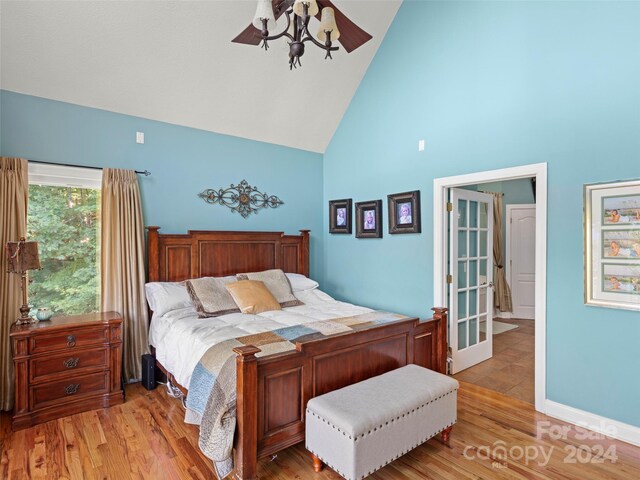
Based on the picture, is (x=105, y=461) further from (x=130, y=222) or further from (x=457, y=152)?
(x=457, y=152)

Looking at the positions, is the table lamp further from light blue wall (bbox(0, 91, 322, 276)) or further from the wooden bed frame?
the wooden bed frame

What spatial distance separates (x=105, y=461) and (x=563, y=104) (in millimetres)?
4189

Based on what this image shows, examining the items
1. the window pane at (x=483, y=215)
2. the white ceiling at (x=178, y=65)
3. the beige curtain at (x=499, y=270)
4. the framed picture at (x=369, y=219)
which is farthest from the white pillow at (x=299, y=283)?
the beige curtain at (x=499, y=270)

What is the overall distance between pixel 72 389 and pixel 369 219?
11.2 ft

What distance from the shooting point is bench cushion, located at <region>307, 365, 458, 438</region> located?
6.35ft

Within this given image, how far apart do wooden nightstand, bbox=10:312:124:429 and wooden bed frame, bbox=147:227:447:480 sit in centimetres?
49

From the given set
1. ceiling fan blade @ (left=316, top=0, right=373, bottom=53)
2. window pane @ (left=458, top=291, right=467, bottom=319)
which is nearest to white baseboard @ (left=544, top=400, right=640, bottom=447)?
window pane @ (left=458, top=291, right=467, bottom=319)

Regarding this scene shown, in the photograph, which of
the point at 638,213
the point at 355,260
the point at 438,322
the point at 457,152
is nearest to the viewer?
the point at 638,213

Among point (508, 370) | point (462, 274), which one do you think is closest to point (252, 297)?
point (462, 274)

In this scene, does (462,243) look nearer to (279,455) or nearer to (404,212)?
(404,212)

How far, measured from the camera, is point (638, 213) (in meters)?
2.45

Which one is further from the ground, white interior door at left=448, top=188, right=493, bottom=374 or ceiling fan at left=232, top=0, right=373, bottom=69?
ceiling fan at left=232, top=0, right=373, bottom=69

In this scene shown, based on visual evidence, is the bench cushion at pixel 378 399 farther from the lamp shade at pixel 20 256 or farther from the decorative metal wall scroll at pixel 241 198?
the decorative metal wall scroll at pixel 241 198

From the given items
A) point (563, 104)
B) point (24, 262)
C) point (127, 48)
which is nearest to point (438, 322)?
point (563, 104)
